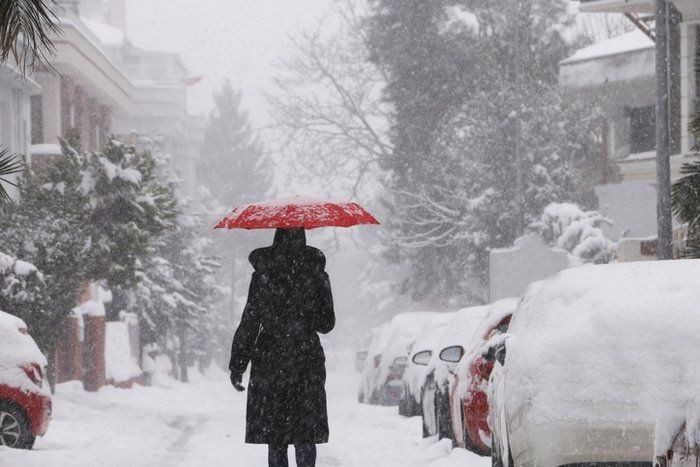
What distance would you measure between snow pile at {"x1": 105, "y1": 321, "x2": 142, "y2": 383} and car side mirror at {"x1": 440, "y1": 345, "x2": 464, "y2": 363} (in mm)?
24369

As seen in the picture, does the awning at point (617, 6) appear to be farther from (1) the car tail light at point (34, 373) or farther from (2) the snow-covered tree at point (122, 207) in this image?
(1) the car tail light at point (34, 373)

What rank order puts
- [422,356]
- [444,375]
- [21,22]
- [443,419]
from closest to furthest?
[21,22] → [443,419] → [444,375] → [422,356]

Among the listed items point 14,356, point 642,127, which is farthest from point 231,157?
point 14,356

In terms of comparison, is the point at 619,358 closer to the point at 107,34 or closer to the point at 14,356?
the point at 14,356

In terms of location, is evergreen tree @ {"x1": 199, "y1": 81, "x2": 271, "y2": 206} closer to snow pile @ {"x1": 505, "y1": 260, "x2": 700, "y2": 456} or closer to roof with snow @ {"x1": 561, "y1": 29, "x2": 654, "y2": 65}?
roof with snow @ {"x1": 561, "y1": 29, "x2": 654, "y2": 65}

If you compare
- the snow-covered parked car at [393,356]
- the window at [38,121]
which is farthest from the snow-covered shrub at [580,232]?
the window at [38,121]

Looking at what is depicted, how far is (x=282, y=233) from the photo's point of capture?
883 centimetres

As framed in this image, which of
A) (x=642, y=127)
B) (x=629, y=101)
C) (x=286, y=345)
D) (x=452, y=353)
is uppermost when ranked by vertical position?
(x=629, y=101)

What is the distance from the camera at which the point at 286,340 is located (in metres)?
8.65

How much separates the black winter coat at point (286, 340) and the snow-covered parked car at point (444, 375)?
288 cm

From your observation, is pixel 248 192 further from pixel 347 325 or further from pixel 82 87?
pixel 82 87

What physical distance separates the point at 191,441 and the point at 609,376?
34.5ft

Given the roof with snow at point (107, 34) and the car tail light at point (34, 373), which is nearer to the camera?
the car tail light at point (34, 373)

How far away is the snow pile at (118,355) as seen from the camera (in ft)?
116
